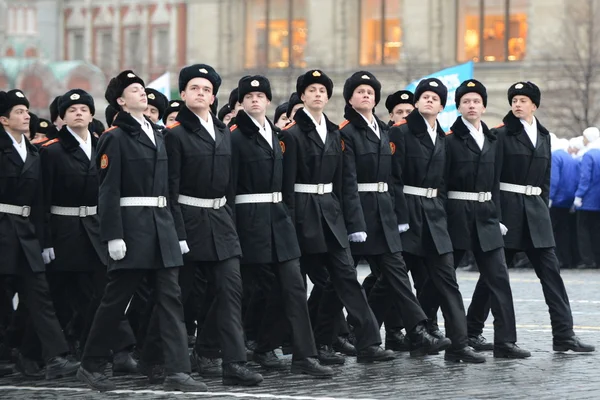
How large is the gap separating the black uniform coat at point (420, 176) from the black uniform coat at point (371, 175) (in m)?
0.17

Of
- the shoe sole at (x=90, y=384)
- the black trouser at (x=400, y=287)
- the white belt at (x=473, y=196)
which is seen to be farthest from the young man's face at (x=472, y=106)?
the shoe sole at (x=90, y=384)

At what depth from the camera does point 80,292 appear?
12.6m

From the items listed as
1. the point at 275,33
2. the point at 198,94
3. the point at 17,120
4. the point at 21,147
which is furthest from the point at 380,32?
the point at 198,94

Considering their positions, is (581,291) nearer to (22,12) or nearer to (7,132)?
(7,132)

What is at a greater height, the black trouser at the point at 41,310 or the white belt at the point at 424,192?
the white belt at the point at 424,192

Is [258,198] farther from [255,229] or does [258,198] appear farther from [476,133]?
[476,133]

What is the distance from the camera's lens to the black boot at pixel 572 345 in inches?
508

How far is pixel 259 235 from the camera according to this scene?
11.7 meters

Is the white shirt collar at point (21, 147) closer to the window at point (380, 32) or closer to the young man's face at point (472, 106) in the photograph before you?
the young man's face at point (472, 106)

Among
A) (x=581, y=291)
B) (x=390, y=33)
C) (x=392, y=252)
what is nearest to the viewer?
(x=392, y=252)

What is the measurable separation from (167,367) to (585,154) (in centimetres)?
1479

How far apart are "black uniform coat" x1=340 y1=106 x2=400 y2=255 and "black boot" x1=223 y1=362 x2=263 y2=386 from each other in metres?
1.77

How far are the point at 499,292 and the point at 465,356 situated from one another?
66cm

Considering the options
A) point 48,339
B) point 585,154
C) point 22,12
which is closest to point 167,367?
point 48,339
